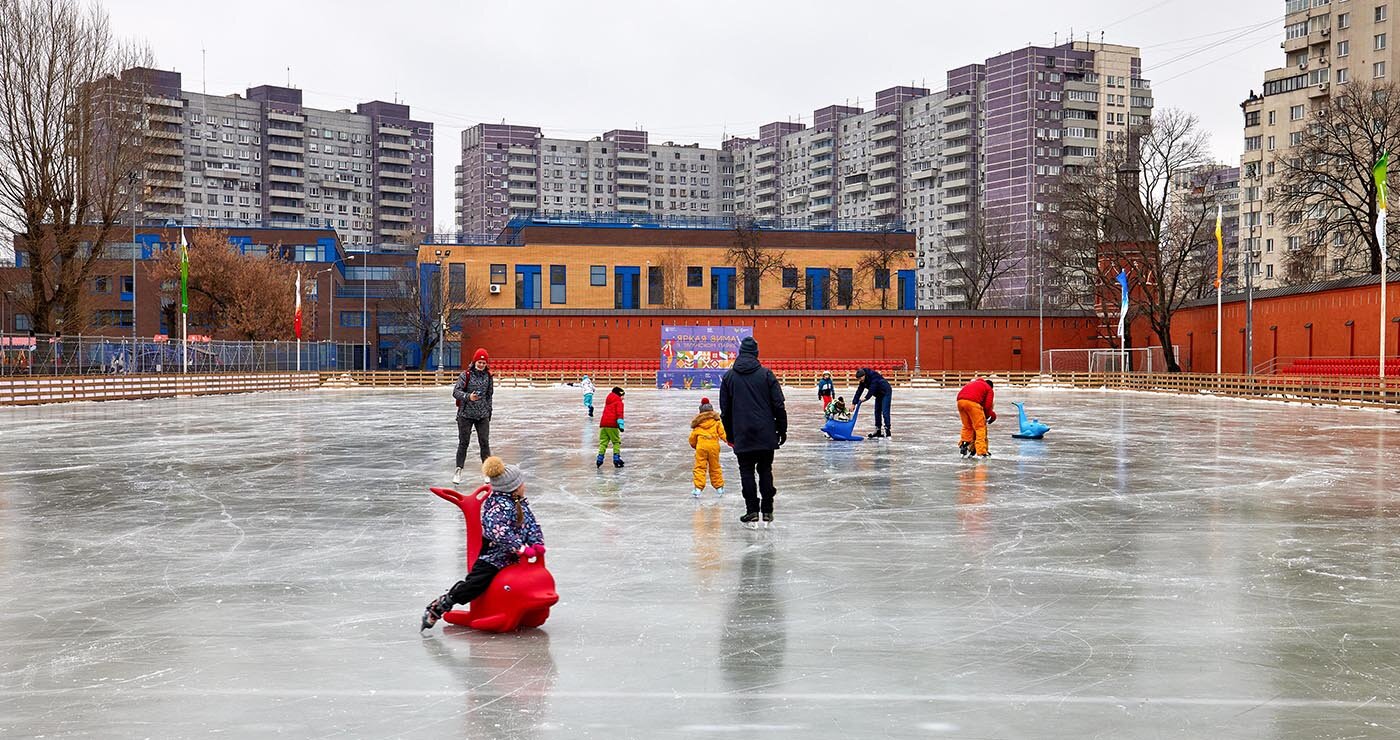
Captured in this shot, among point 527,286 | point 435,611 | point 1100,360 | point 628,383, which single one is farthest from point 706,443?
point 527,286

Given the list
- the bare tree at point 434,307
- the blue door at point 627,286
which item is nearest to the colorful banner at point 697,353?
the bare tree at point 434,307

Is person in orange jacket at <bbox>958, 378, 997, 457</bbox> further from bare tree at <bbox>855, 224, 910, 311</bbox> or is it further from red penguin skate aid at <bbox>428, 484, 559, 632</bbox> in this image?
bare tree at <bbox>855, 224, 910, 311</bbox>

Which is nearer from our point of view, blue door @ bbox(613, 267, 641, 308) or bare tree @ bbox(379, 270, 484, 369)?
bare tree @ bbox(379, 270, 484, 369)

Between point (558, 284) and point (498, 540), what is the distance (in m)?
75.2

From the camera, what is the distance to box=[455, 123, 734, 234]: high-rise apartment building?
169 meters

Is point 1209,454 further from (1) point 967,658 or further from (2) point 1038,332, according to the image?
(2) point 1038,332

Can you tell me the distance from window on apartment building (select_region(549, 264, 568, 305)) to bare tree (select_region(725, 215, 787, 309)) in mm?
12183

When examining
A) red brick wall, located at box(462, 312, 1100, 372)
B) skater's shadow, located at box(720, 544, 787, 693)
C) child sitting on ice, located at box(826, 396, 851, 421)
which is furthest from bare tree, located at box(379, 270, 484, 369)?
skater's shadow, located at box(720, 544, 787, 693)

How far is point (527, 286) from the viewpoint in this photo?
264 ft

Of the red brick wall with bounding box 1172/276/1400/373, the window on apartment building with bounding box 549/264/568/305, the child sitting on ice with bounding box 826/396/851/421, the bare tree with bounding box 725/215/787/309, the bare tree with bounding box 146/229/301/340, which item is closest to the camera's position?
the child sitting on ice with bounding box 826/396/851/421

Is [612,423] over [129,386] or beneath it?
over

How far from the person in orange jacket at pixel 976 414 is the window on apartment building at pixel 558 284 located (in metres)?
63.8

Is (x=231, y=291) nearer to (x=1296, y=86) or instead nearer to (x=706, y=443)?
(x=706, y=443)

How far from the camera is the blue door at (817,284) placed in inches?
3361
